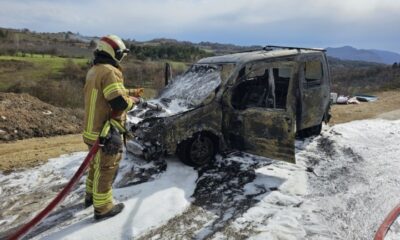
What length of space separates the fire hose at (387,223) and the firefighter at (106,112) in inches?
129

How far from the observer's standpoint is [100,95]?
4.63 m

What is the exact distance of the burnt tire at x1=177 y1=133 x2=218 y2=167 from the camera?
640 cm

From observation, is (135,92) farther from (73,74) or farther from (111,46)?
(73,74)

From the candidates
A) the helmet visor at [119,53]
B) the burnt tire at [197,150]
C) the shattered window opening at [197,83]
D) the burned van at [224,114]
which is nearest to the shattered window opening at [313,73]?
the burned van at [224,114]

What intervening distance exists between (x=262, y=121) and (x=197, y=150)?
1.20 m

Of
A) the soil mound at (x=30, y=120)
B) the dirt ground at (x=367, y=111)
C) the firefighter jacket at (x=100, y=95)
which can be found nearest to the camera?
the firefighter jacket at (x=100, y=95)

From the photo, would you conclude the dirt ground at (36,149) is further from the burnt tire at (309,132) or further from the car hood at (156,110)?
the burnt tire at (309,132)

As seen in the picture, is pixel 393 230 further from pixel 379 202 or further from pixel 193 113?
pixel 193 113

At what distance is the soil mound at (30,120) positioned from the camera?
8.87 m

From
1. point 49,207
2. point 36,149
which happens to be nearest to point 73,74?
point 36,149

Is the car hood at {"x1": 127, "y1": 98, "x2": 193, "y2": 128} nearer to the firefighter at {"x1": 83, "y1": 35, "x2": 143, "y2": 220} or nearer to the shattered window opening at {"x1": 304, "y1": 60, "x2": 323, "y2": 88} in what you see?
the firefighter at {"x1": 83, "y1": 35, "x2": 143, "y2": 220}

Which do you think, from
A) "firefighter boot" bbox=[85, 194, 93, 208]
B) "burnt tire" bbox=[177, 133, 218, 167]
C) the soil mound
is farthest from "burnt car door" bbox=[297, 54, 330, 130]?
the soil mound

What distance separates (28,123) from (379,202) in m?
7.70

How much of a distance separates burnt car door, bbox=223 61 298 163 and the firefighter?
2.36 meters
